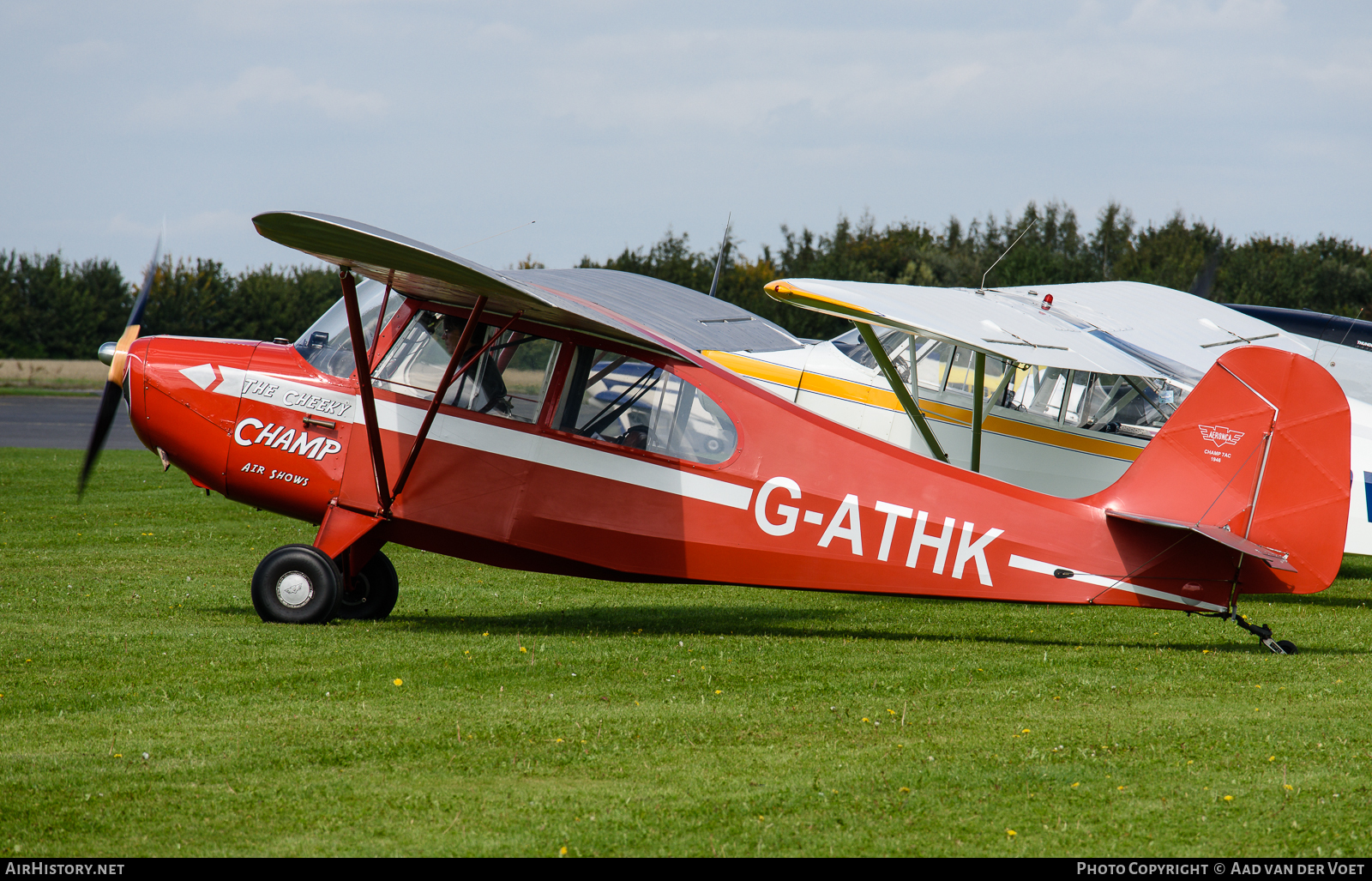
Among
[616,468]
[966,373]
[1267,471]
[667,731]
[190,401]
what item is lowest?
[667,731]

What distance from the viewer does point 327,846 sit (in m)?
4.03

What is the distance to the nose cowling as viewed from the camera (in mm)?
8430

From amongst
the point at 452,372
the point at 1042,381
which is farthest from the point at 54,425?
the point at 1042,381

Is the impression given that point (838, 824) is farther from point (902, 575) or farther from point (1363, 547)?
point (1363, 547)

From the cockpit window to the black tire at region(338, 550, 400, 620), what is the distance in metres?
1.46

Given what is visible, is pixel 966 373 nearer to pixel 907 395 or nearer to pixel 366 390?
pixel 907 395

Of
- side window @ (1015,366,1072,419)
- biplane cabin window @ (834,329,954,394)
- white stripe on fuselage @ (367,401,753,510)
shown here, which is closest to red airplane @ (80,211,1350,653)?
white stripe on fuselage @ (367,401,753,510)

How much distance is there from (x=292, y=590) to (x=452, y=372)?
1.86 metres

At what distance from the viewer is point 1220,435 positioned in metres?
7.63

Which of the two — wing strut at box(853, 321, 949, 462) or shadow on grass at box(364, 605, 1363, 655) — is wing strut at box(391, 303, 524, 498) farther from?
wing strut at box(853, 321, 949, 462)

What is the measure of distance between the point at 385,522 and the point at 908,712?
12.8 feet

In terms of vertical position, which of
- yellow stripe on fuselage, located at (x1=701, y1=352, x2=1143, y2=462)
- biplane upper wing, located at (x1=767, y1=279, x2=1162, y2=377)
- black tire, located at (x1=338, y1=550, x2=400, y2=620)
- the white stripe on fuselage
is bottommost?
black tire, located at (x1=338, y1=550, x2=400, y2=620)

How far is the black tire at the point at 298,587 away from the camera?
812 centimetres

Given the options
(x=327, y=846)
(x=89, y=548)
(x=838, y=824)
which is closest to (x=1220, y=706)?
(x=838, y=824)
